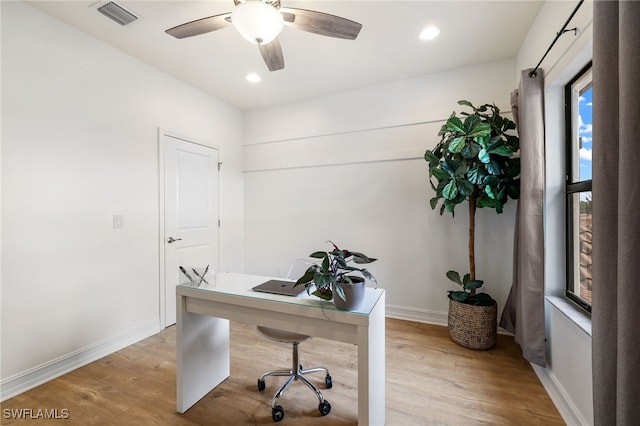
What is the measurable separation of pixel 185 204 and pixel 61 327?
Answer: 1503 millimetres

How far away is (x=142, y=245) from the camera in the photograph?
2.65m

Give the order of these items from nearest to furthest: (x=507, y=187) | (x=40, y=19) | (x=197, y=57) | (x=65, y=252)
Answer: (x=40, y=19) → (x=65, y=252) → (x=507, y=187) → (x=197, y=57)

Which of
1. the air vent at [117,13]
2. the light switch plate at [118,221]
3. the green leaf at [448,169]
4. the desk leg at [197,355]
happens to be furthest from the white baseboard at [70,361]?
the green leaf at [448,169]

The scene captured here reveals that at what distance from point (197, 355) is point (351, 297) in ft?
3.95

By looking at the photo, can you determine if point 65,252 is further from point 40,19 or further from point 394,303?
point 394,303

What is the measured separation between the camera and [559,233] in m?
1.90

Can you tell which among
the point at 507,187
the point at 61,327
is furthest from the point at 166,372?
the point at 507,187

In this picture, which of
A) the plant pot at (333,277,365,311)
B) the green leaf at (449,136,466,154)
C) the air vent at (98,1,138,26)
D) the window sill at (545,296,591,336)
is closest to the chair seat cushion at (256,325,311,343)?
the plant pot at (333,277,365,311)

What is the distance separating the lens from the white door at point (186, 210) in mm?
2893

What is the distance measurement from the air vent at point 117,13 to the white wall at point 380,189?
189 centimetres

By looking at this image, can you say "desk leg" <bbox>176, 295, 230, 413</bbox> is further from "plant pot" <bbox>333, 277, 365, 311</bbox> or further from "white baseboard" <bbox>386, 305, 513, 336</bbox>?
"white baseboard" <bbox>386, 305, 513, 336</bbox>

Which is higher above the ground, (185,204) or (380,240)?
(185,204)
